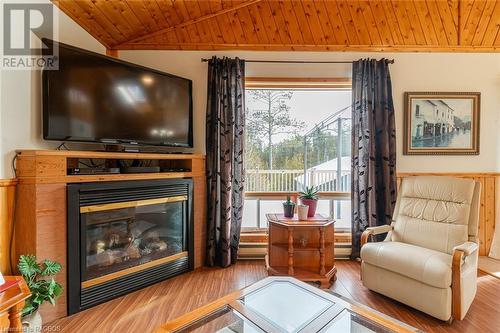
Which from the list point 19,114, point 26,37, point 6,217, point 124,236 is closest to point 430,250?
point 124,236

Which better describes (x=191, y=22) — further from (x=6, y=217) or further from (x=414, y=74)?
(x=414, y=74)

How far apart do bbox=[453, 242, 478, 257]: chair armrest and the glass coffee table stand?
78cm

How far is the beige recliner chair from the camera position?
183 centimetres

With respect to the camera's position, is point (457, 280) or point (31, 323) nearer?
point (31, 323)

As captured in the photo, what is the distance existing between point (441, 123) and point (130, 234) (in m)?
3.74

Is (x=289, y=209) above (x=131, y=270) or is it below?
above

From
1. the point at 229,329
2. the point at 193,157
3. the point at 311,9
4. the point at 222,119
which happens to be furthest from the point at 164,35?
the point at 229,329

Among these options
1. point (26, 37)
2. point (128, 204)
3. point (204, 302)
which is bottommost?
point (204, 302)

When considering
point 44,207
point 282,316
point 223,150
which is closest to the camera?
point 282,316

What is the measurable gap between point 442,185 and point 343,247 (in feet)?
4.18

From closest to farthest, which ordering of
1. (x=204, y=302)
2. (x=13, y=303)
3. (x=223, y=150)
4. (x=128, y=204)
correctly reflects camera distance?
1. (x=13, y=303)
2. (x=204, y=302)
3. (x=128, y=204)
4. (x=223, y=150)

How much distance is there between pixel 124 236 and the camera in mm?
2371

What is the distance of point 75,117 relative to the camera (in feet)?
6.77

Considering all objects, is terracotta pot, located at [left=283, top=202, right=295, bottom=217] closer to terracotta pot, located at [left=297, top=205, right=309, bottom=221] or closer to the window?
terracotta pot, located at [left=297, top=205, right=309, bottom=221]
